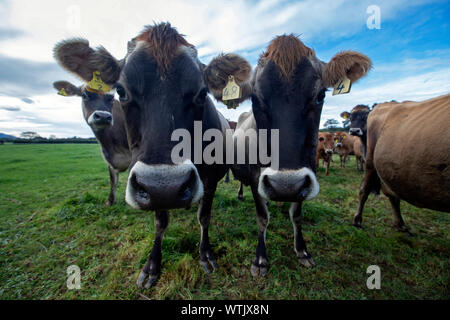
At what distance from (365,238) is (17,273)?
5.74 metres

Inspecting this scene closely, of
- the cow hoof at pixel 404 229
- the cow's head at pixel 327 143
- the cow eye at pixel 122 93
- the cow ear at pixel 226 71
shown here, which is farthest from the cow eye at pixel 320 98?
the cow's head at pixel 327 143

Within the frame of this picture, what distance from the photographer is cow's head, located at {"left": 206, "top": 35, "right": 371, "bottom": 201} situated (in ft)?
5.94

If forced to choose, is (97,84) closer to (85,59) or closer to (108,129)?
(85,59)

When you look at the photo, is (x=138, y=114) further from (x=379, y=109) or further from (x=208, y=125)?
A: (x=379, y=109)

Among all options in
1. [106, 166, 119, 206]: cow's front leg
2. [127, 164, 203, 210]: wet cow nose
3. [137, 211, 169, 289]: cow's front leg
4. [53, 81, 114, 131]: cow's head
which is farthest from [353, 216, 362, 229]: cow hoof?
[106, 166, 119, 206]: cow's front leg

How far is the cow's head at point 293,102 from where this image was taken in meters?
1.81

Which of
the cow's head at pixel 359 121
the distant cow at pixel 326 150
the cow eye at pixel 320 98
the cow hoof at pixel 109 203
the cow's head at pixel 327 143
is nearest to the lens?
the cow eye at pixel 320 98

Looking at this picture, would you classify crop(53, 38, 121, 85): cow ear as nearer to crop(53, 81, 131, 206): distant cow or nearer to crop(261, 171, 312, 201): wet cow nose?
crop(53, 81, 131, 206): distant cow

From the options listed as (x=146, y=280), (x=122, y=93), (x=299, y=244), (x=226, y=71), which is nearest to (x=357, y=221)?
(x=299, y=244)

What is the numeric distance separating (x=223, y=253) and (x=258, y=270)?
2.05 ft

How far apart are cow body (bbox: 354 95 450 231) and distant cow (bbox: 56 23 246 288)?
2.68 meters

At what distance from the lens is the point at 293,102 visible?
1962mm

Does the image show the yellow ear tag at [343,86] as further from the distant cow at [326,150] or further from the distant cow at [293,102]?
the distant cow at [326,150]

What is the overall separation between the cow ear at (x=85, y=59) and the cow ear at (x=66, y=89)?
2902 millimetres
